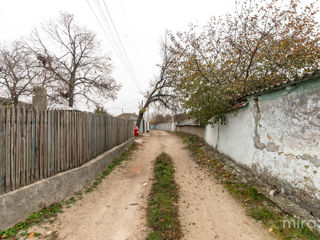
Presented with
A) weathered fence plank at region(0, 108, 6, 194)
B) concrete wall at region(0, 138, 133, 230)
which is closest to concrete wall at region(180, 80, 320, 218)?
concrete wall at region(0, 138, 133, 230)

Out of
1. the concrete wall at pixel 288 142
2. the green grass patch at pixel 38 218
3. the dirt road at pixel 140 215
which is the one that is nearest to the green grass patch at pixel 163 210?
the dirt road at pixel 140 215

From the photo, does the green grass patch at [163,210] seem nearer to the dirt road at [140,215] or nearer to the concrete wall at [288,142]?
the dirt road at [140,215]

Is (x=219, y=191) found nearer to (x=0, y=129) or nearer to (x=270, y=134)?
(x=270, y=134)

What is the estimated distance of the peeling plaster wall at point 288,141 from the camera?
2.97m

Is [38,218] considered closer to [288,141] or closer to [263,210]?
[263,210]

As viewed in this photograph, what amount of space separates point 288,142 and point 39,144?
16.4ft

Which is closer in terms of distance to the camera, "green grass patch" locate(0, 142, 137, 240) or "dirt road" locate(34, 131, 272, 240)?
"green grass patch" locate(0, 142, 137, 240)

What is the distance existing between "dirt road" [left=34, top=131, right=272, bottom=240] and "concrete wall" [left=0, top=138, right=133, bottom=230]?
405 mm

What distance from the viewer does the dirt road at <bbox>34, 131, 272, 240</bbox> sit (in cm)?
295

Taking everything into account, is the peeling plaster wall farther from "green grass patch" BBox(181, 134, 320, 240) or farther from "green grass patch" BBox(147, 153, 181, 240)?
"green grass patch" BBox(147, 153, 181, 240)

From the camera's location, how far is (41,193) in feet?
11.6

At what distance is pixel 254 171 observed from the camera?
188 inches

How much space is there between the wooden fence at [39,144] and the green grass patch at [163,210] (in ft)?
7.62

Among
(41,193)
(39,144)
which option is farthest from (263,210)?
(39,144)
